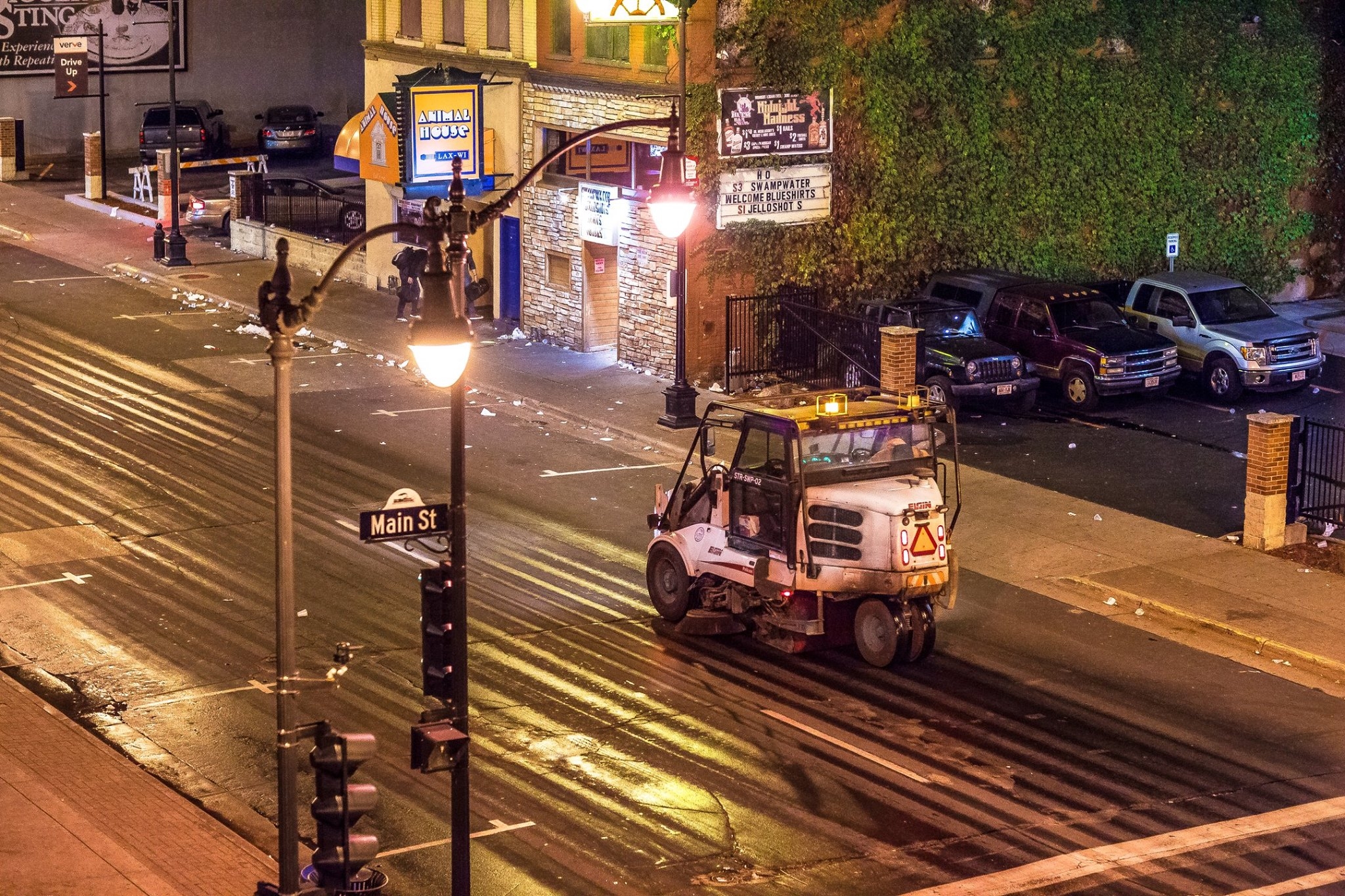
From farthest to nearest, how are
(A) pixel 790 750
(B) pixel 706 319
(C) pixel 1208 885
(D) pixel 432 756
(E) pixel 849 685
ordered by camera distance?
(B) pixel 706 319, (E) pixel 849 685, (A) pixel 790 750, (C) pixel 1208 885, (D) pixel 432 756

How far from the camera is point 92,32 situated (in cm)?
5988

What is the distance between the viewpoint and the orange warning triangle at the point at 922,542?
1736 centimetres

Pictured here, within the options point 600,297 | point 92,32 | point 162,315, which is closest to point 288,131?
point 92,32

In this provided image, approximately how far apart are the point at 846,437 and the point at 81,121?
46.8 meters

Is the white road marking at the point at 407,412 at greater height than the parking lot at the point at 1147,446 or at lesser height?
greater

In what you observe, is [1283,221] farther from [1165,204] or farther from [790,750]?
[790,750]

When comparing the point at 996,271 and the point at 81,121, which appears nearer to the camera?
the point at 996,271

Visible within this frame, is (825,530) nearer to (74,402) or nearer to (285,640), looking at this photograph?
(285,640)

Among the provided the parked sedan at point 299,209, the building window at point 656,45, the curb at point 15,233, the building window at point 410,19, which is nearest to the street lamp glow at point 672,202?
the building window at point 656,45

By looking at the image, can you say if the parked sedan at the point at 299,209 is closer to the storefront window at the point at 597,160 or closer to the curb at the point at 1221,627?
the storefront window at the point at 597,160

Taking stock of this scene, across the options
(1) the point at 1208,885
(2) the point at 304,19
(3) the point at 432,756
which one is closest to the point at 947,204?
(1) the point at 1208,885

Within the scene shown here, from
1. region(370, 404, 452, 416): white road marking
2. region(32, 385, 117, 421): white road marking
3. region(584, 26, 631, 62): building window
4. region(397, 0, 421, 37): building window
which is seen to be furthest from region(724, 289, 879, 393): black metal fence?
region(397, 0, 421, 37): building window

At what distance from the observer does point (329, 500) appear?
23.4 metres

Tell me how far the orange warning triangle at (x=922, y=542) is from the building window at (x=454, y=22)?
21.1m
